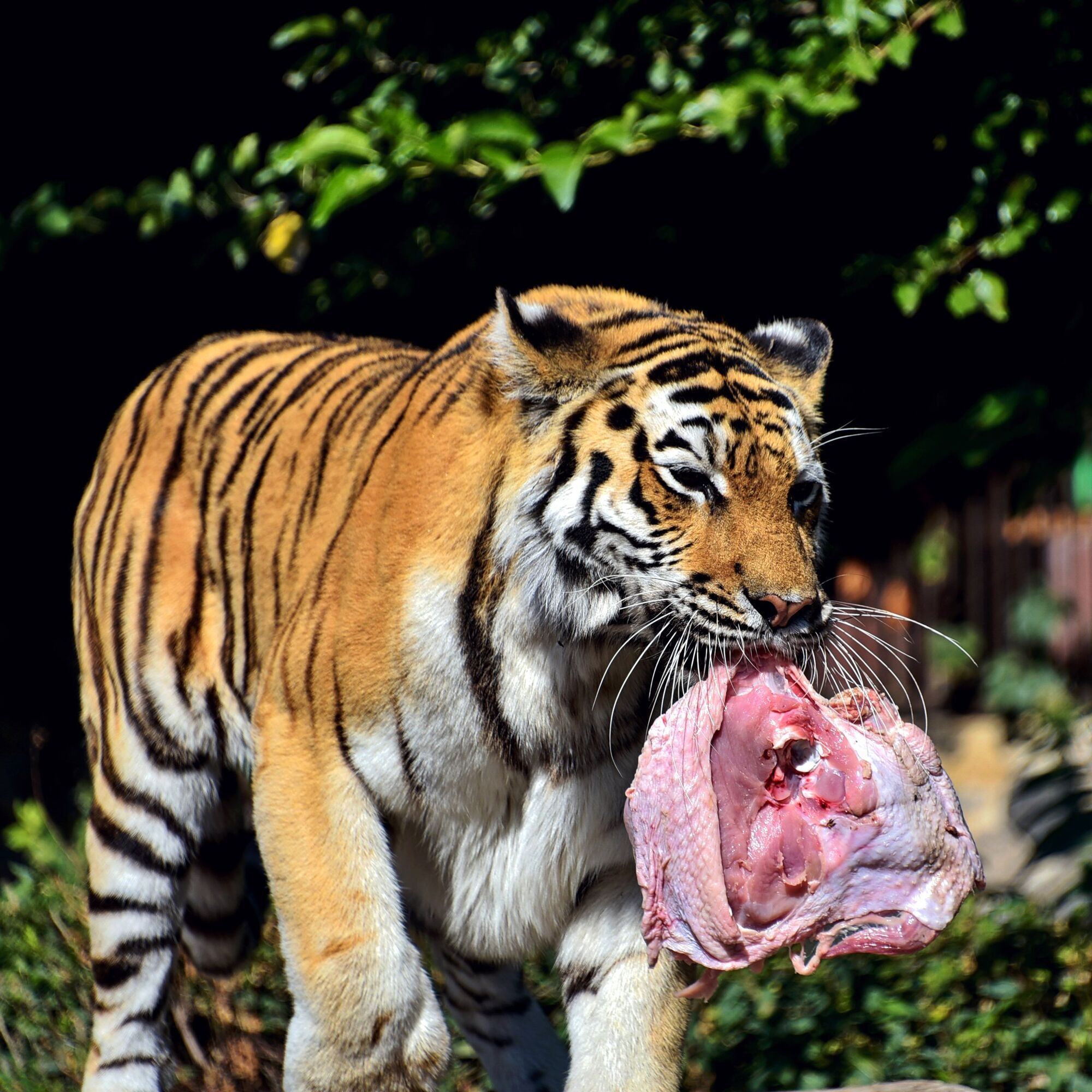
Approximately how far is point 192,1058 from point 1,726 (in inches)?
132

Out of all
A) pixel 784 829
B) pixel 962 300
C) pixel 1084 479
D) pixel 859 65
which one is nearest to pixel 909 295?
pixel 962 300

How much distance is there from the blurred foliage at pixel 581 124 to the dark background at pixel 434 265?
170 mm

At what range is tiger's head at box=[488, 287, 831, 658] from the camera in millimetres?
2203

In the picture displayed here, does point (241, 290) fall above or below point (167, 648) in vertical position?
below

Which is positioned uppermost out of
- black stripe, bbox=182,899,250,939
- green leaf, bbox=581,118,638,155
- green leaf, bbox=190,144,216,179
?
green leaf, bbox=581,118,638,155

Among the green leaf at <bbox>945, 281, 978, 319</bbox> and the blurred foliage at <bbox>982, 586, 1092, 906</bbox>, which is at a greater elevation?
the green leaf at <bbox>945, 281, 978, 319</bbox>

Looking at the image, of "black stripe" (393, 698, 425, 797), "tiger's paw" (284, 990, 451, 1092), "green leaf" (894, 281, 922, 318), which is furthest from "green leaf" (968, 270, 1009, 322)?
"tiger's paw" (284, 990, 451, 1092)

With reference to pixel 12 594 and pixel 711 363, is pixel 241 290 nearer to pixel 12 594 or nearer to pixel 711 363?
pixel 12 594

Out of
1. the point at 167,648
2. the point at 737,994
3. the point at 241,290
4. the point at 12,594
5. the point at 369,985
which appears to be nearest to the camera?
the point at 369,985

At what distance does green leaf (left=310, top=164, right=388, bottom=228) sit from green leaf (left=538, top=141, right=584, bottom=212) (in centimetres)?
42

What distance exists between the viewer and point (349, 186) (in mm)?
3217

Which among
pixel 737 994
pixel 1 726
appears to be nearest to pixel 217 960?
pixel 737 994

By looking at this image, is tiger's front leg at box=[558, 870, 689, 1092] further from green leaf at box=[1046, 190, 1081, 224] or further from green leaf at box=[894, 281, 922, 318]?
green leaf at box=[1046, 190, 1081, 224]

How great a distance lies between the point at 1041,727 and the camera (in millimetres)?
4242
